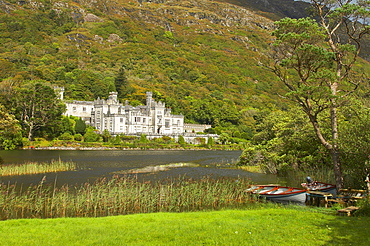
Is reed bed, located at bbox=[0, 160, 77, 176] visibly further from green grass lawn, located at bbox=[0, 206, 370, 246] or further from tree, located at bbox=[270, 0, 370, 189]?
tree, located at bbox=[270, 0, 370, 189]

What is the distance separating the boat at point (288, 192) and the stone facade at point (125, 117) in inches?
2719

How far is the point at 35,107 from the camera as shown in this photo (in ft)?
245

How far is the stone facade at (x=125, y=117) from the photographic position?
90.7m

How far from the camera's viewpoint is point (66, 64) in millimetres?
132625

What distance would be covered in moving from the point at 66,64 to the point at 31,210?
4891 inches

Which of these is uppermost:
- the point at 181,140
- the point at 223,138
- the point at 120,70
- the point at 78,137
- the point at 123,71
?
the point at 120,70

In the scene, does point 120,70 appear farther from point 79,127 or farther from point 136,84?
point 79,127

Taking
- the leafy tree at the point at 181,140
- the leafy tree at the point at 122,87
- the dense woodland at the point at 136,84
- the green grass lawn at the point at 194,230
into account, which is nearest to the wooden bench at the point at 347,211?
the green grass lawn at the point at 194,230

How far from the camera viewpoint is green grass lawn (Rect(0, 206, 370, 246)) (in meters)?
10.6

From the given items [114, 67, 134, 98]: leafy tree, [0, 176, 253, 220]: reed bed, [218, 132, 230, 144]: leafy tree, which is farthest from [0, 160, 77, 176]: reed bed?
[114, 67, 134, 98]: leafy tree

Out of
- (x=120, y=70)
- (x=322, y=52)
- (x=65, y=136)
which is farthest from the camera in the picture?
(x=120, y=70)

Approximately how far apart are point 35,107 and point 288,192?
66525 mm

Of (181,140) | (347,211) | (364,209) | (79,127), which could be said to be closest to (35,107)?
(79,127)

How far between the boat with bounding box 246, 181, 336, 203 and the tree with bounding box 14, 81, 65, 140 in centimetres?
5972
